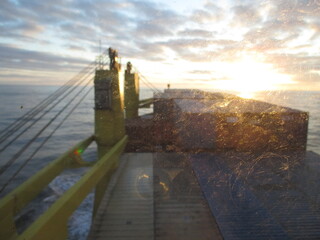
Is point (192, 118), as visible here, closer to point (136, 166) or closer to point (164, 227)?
point (136, 166)

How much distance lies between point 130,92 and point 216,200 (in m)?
25.4

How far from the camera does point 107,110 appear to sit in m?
15.9

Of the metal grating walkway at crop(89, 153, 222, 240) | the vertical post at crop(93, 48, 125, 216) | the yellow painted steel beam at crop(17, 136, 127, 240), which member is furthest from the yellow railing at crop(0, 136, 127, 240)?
the vertical post at crop(93, 48, 125, 216)

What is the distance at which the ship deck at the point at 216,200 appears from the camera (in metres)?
8.71

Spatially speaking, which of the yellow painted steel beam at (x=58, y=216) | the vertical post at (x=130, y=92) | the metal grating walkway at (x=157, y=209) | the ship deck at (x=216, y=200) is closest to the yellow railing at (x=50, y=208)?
the yellow painted steel beam at (x=58, y=216)

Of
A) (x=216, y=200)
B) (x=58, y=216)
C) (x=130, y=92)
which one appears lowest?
(x=216, y=200)

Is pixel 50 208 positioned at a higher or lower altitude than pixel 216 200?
higher

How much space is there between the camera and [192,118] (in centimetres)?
1867

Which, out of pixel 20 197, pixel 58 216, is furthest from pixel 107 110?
pixel 58 216

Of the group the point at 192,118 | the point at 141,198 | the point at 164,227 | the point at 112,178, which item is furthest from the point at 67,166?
the point at 192,118

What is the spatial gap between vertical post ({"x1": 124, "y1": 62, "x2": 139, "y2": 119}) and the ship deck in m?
17.9

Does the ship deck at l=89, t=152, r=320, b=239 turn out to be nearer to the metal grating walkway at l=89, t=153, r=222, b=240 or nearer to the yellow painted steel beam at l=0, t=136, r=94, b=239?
the metal grating walkway at l=89, t=153, r=222, b=240

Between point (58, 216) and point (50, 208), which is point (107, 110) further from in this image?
point (58, 216)

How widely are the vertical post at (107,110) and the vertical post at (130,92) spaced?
1607 centimetres
